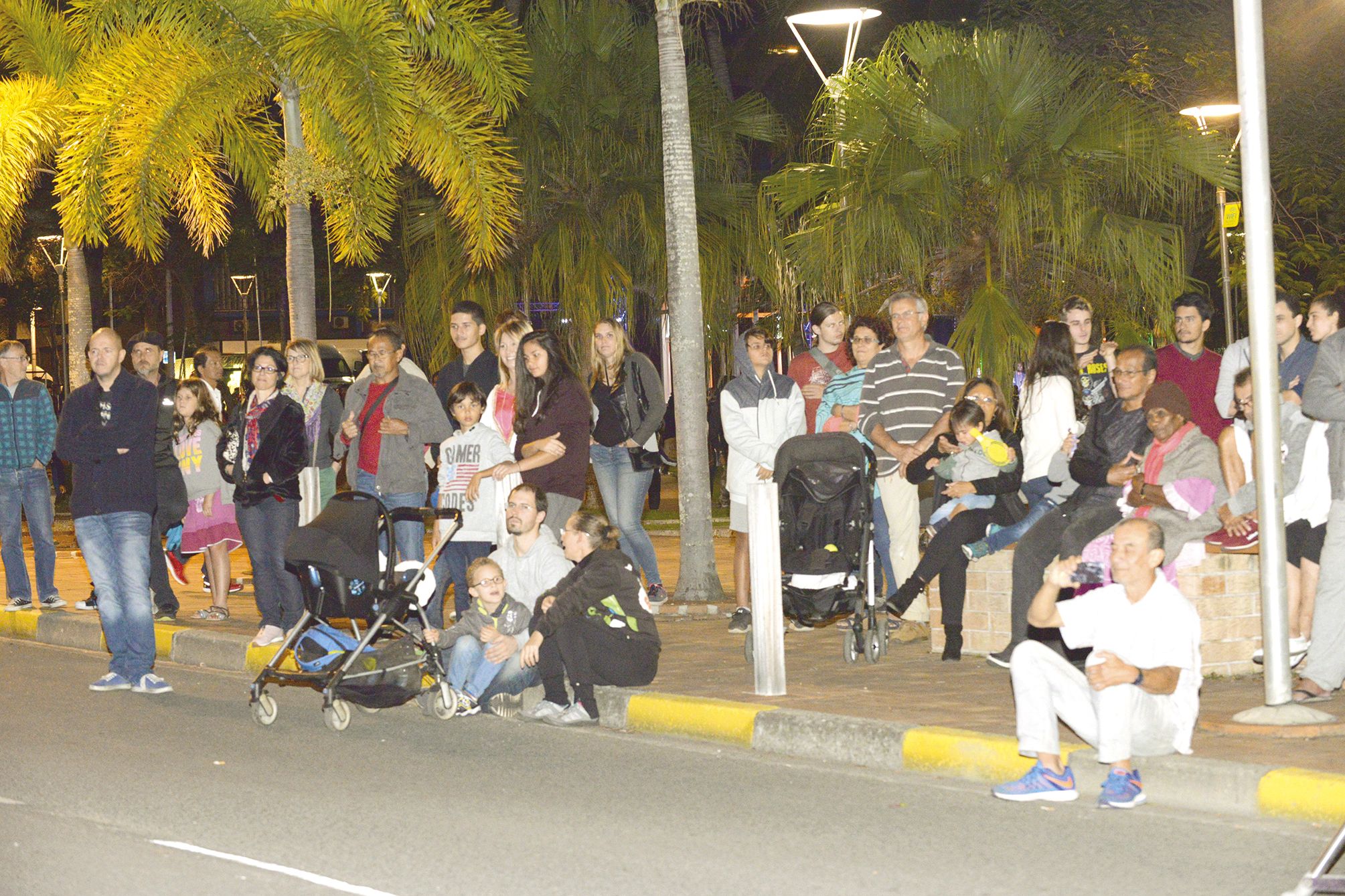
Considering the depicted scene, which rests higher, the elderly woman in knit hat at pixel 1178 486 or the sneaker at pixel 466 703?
the elderly woman in knit hat at pixel 1178 486

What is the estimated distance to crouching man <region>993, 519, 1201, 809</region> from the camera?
6.51 meters

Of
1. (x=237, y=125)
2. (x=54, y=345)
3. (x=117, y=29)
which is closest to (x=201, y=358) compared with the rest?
(x=237, y=125)

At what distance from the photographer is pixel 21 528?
42.0ft

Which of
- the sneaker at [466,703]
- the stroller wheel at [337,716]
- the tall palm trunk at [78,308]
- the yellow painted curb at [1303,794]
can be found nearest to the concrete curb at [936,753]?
the yellow painted curb at [1303,794]

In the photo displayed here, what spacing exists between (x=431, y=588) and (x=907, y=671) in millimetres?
2737

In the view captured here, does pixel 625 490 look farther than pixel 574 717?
Yes

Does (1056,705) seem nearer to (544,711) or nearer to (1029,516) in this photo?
(544,711)

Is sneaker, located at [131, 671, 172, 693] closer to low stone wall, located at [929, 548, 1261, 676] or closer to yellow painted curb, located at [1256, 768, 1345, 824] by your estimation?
low stone wall, located at [929, 548, 1261, 676]

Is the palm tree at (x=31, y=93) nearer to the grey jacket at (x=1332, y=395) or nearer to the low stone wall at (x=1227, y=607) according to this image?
the low stone wall at (x=1227, y=607)

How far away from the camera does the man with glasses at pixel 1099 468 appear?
8820 millimetres

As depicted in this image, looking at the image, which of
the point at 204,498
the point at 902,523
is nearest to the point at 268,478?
the point at 204,498

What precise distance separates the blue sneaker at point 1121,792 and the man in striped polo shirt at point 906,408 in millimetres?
3629

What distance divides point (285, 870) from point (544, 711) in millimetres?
2940

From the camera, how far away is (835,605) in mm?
9383
